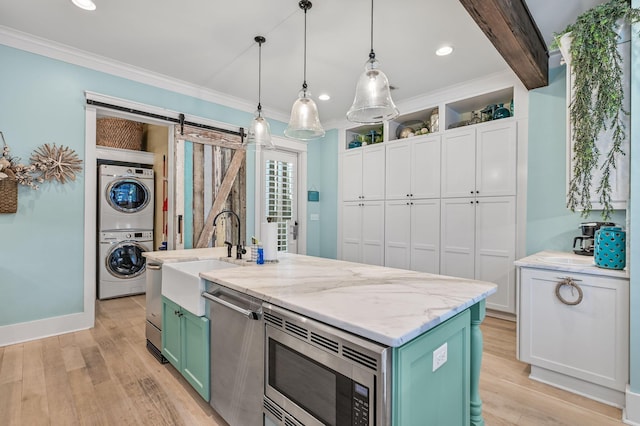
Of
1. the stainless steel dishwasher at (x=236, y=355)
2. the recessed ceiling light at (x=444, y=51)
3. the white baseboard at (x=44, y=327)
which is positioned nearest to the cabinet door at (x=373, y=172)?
the recessed ceiling light at (x=444, y=51)

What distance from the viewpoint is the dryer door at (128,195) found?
4.20 metres

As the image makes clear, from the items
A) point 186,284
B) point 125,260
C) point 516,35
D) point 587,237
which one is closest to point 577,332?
point 587,237

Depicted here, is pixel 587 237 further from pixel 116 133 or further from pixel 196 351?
pixel 116 133

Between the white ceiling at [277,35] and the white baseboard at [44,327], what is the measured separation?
2649mm

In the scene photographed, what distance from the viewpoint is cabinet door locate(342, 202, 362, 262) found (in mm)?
4770

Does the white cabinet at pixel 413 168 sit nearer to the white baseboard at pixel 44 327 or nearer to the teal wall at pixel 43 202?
the teal wall at pixel 43 202

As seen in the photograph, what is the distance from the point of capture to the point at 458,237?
12.1ft

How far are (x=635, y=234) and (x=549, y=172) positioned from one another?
4.85ft

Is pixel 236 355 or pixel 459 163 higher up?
pixel 459 163

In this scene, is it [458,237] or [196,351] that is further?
[458,237]

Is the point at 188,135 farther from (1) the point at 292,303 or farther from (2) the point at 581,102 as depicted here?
(2) the point at 581,102

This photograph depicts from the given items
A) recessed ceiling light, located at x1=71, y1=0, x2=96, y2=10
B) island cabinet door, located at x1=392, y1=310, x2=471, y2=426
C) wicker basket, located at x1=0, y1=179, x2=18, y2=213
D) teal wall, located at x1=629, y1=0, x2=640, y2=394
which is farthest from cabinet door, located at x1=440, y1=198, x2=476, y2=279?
wicker basket, located at x1=0, y1=179, x2=18, y2=213

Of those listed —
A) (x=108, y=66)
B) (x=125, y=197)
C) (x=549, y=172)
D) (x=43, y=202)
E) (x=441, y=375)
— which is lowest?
(x=441, y=375)

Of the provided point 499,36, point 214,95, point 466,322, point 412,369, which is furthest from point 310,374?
point 214,95
